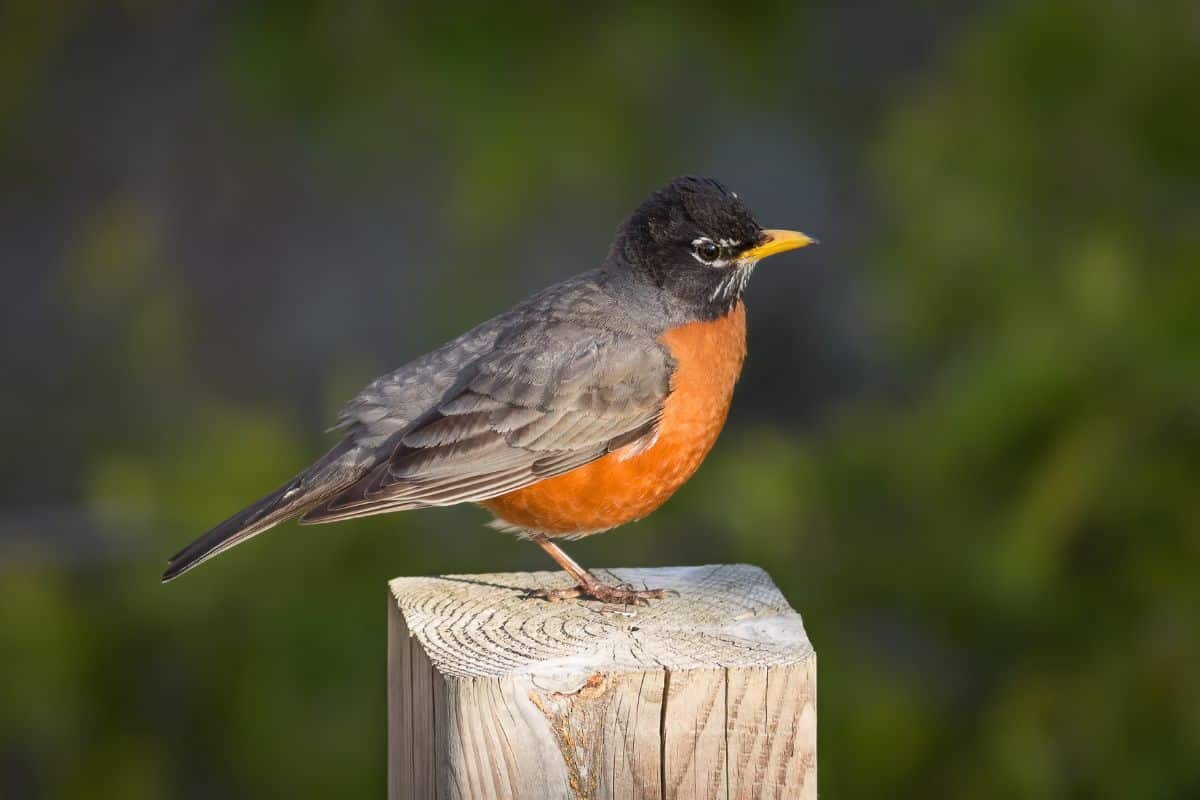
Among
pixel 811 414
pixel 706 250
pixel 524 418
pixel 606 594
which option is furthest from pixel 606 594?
pixel 811 414

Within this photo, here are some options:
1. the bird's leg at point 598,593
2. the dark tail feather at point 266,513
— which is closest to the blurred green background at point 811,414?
the dark tail feather at point 266,513

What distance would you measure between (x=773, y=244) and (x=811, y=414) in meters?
3.35

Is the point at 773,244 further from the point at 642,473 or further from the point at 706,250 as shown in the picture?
the point at 642,473

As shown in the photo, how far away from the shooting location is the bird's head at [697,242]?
13.5 ft

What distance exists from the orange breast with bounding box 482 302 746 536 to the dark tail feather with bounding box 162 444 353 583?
1.23ft

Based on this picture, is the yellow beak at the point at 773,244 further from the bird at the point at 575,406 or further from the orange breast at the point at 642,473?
the orange breast at the point at 642,473

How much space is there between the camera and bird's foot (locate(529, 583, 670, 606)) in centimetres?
368

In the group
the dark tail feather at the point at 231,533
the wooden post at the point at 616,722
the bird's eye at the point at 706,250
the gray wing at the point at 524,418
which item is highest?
the bird's eye at the point at 706,250

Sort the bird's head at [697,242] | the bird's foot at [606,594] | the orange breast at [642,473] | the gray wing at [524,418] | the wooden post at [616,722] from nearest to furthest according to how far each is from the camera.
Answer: the wooden post at [616,722]
the bird's foot at [606,594]
the gray wing at [524,418]
the orange breast at [642,473]
the bird's head at [697,242]

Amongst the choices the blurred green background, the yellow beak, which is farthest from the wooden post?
the blurred green background

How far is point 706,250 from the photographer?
4152 millimetres

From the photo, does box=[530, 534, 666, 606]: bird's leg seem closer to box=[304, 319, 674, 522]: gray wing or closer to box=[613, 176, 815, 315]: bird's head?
box=[304, 319, 674, 522]: gray wing

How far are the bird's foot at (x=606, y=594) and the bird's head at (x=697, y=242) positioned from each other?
810 millimetres

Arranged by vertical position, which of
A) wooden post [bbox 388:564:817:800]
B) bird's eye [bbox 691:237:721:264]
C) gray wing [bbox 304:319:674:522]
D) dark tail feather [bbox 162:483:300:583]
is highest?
bird's eye [bbox 691:237:721:264]
